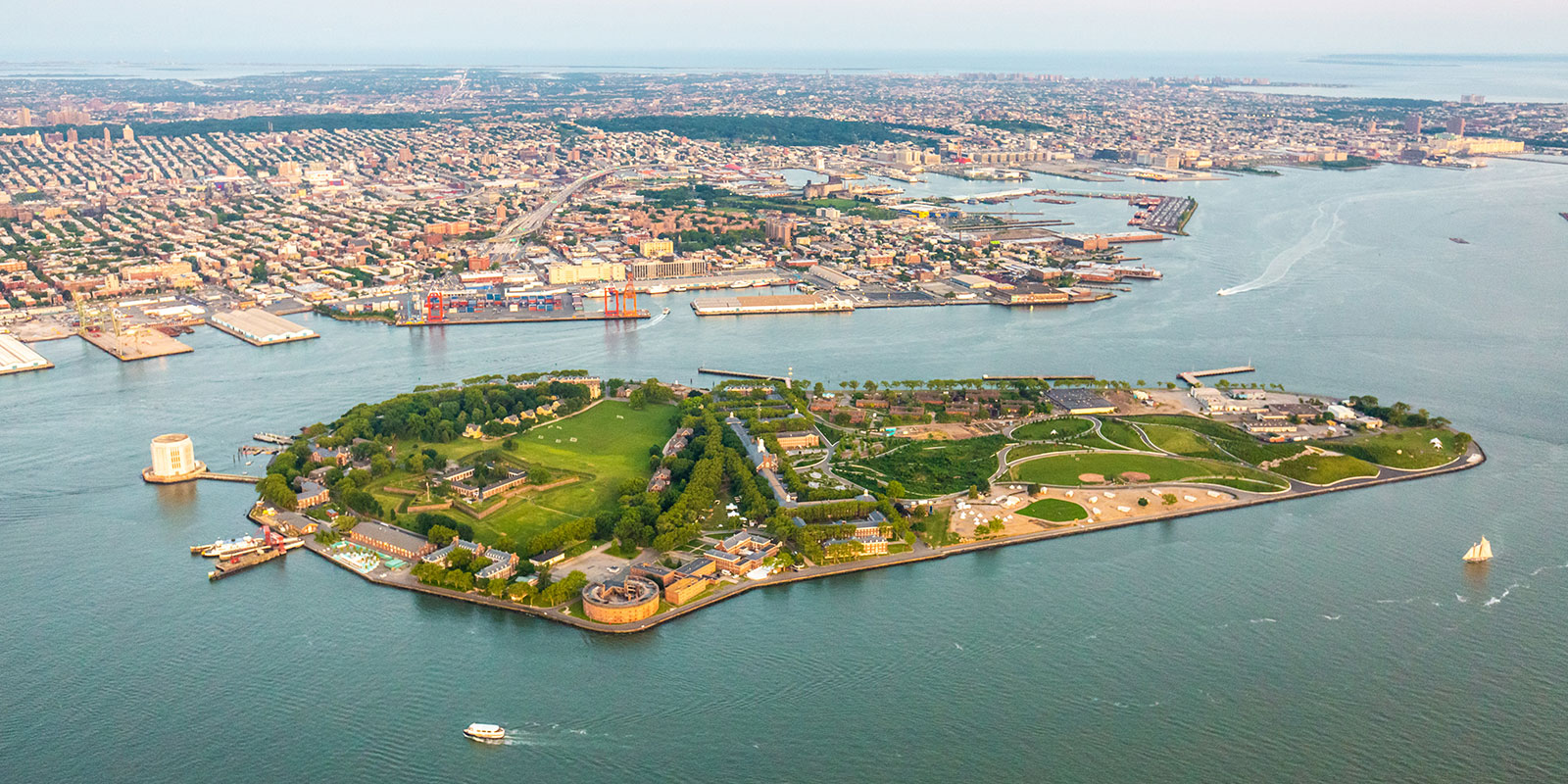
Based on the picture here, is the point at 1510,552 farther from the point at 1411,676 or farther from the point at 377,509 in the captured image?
the point at 377,509

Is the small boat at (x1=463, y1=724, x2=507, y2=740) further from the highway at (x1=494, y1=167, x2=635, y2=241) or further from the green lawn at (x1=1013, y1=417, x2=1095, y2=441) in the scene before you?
the highway at (x1=494, y1=167, x2=635, y2=241)

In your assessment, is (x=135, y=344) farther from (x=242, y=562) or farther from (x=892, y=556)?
(x=892, y=556)

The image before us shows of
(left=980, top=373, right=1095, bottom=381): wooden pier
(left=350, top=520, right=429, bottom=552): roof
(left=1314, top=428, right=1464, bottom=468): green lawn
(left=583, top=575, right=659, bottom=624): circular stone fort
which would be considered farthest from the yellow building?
(left=583, top=575, right=659, bottom=624): circular stone fort

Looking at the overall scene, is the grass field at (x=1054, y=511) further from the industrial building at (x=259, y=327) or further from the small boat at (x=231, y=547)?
the industrial building at (x=259, y=327)

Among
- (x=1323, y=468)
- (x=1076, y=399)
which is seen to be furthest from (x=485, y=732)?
(x=1076, y=399)

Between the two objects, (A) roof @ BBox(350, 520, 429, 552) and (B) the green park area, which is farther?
(B) the green park area

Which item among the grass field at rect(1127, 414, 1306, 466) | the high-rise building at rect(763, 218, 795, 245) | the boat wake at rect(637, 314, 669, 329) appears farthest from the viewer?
the high-rise building at rect(763, 218, 795, 245)
